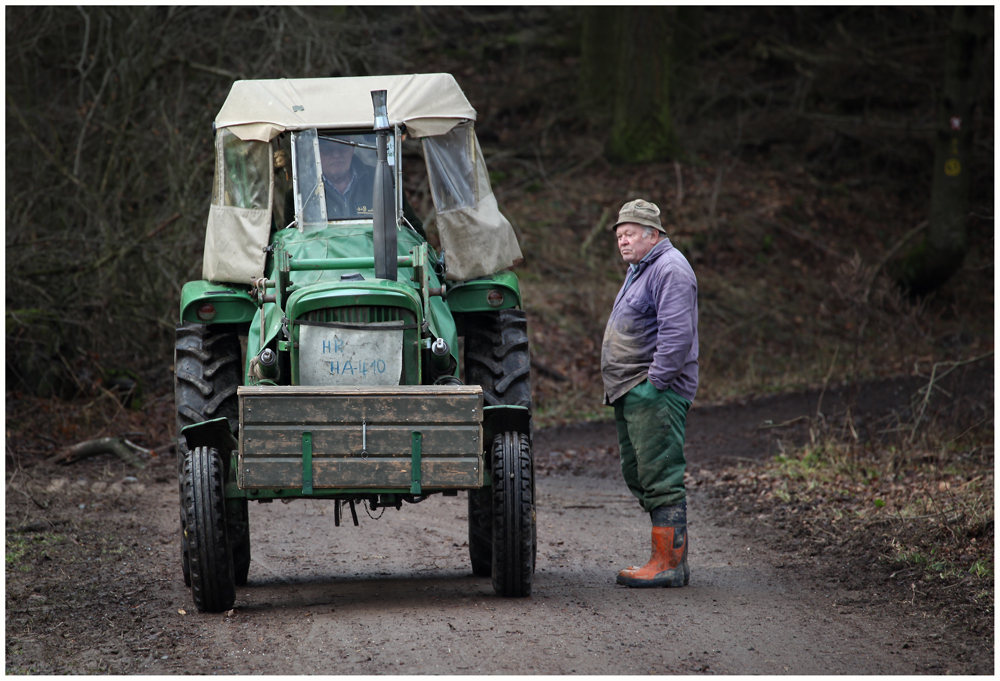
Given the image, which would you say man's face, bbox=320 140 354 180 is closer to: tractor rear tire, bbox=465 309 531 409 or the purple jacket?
tractor rear tire, bbox=465 309 531 409

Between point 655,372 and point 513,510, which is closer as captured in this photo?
point 513,510

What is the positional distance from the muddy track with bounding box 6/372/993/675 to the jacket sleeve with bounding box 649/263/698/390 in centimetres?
119

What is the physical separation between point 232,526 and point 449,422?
68.5 inches

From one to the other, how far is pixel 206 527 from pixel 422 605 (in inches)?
45.1

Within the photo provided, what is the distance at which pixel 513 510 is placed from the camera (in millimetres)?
5309

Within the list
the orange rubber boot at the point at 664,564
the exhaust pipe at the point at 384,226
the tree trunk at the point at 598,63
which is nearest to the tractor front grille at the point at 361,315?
the exhaust pipe at the point at 384,226

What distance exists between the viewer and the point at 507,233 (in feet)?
22.5

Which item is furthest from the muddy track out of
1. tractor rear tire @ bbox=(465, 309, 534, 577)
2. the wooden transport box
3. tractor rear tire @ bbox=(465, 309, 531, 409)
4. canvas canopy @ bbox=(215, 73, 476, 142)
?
canvas canopy @ bbox=(215, 73, 476, 142)

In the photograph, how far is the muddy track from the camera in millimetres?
4555

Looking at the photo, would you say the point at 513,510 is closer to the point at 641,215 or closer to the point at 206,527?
the point at 206,527

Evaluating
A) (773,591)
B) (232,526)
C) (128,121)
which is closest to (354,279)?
(232,526)

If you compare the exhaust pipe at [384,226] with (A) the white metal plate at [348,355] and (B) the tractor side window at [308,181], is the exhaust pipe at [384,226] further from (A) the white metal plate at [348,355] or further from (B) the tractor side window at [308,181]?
(B) the tractor side window at [308,181]

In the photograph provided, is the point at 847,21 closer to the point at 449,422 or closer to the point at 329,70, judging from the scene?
the point at 329,70

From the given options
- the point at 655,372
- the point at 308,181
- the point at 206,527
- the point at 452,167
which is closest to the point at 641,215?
the point at 655,372
